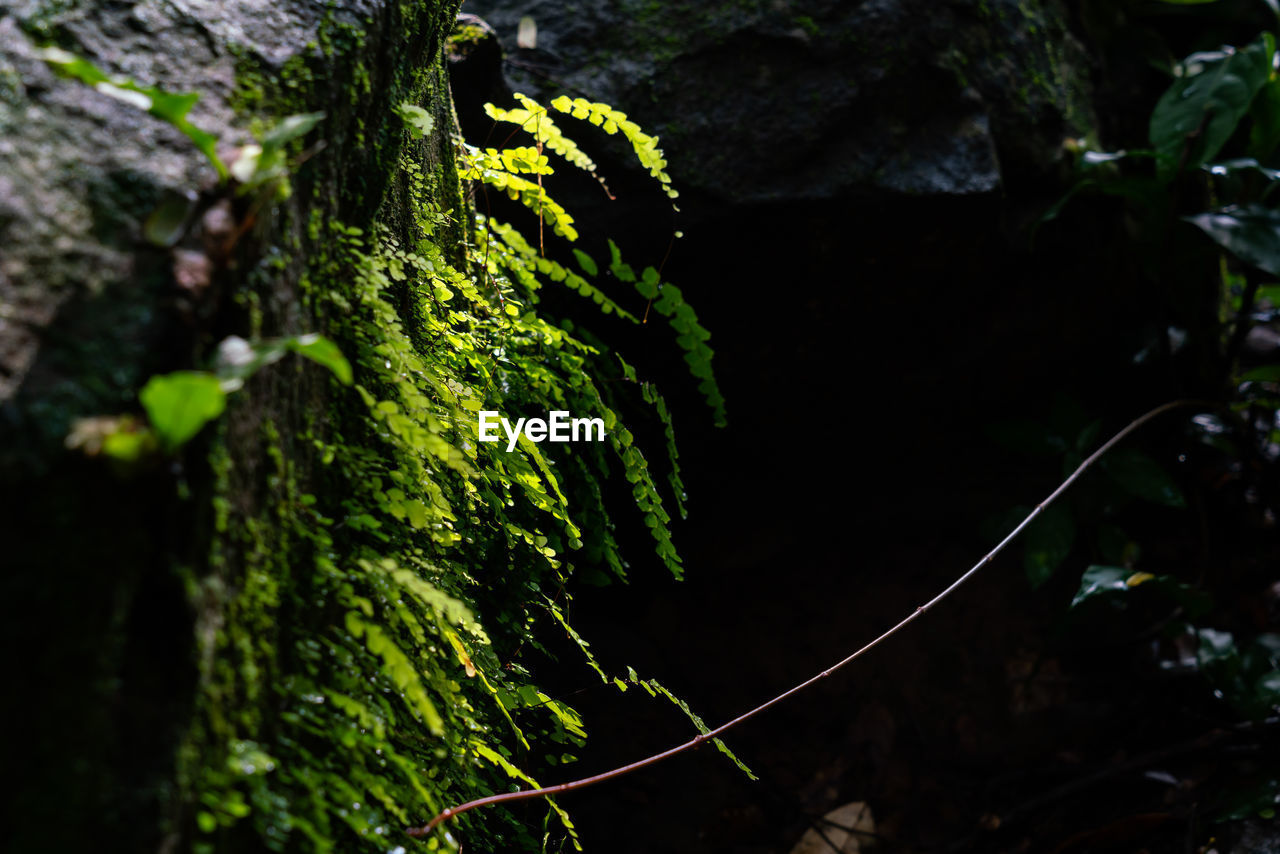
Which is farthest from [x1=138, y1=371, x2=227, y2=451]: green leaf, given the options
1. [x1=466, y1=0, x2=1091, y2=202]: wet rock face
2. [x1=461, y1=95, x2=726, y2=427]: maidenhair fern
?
[x1=466, y1=0, x2=1091, y2=202]: wet rock face

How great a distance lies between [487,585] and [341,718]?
680 mm

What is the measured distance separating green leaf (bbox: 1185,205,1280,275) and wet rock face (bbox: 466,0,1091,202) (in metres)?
0.67

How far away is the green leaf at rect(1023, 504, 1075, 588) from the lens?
266cm

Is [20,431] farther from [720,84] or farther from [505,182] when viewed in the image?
[720,84]

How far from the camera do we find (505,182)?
1751mm

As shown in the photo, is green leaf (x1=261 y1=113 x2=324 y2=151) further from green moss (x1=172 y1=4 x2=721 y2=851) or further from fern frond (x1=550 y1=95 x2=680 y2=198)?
fern frond (x1=550 y1=95 x2=680 y2=198)

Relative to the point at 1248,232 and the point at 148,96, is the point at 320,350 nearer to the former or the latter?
the point at 148,96

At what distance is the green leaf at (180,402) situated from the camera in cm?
64

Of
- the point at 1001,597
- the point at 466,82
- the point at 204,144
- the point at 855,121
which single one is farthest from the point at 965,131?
the point at 204,144

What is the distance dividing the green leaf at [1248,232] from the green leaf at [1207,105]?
7.3 inches

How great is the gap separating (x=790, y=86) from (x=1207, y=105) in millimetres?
1292

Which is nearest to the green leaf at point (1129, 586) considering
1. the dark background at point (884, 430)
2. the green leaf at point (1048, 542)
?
the green leaf at point (1048, 542)

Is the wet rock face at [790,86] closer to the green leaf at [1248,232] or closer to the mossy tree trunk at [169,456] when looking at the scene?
the green leaf at [1248,232]

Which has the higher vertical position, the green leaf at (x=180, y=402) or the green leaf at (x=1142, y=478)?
the green leaf at (x=180, y=402)
